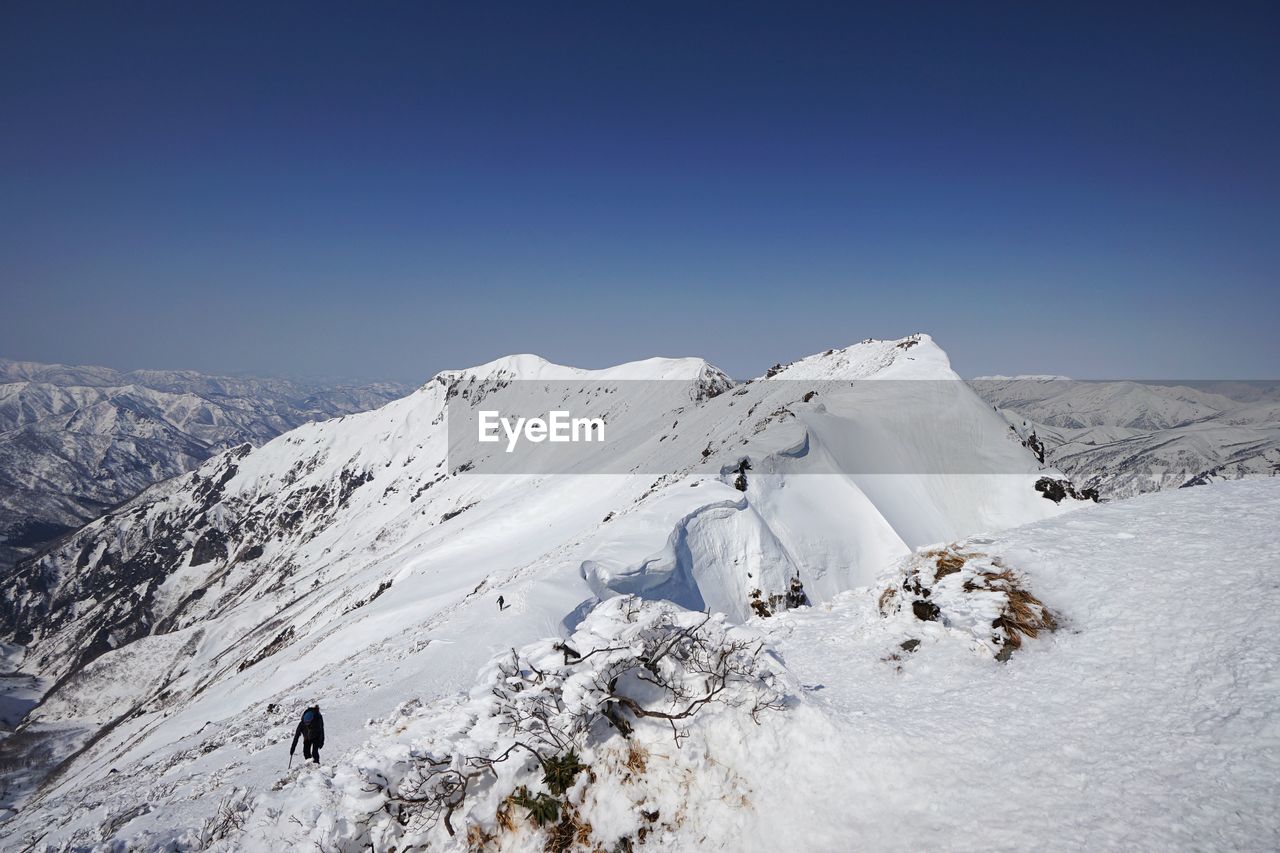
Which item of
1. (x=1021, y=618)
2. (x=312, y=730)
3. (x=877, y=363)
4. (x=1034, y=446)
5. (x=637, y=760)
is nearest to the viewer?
(x=637, y=760)

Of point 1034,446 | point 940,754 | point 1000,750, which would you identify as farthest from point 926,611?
point 1034,446

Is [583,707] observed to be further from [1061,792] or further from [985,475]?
[985,475]

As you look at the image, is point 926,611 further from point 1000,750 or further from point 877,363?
point 877,363

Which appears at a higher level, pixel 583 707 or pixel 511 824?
pixel 583 707

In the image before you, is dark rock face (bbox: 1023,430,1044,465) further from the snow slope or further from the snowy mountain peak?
the snow slope

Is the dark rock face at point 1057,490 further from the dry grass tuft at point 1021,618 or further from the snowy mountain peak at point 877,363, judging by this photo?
the dry grass tuft at point 1021,618

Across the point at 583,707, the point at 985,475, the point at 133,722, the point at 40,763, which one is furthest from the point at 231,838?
the point at 40,763
